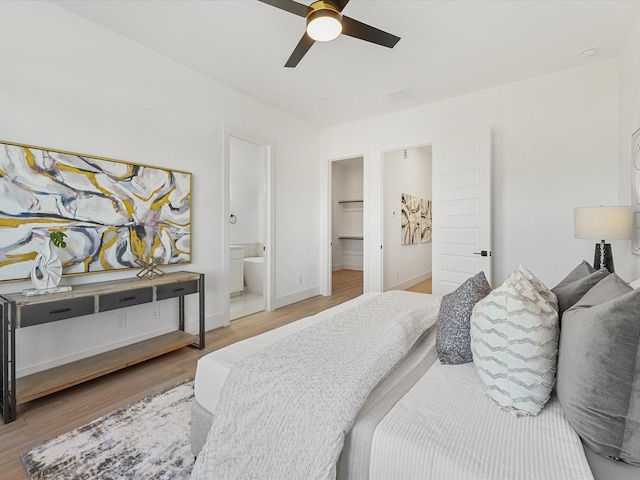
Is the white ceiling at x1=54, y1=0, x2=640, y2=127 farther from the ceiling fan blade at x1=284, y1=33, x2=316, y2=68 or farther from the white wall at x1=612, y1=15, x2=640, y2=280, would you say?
the ceiling fan blade at x1=284, y1=33, x2=316, y2=68

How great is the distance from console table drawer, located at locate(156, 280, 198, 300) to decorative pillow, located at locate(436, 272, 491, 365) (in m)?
2.32

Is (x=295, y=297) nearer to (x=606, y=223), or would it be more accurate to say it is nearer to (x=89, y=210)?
(x=89, y=210)

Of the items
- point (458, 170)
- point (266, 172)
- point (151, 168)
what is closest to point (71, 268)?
point (151, 168)

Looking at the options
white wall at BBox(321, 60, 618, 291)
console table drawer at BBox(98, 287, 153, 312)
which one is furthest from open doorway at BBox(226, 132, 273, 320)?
white wall at BBox(321, 60, 618, 291)

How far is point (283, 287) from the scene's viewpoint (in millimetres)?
4609

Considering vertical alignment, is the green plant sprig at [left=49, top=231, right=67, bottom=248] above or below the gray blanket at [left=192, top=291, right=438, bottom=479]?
above

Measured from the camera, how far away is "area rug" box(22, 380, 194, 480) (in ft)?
4.90

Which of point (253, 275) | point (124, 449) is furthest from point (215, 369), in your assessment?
point (253, 275)

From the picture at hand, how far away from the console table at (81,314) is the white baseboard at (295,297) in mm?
1549

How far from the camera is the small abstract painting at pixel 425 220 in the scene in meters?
6.64

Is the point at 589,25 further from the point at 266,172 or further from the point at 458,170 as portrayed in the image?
the point at 266,172

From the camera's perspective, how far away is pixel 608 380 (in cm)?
85

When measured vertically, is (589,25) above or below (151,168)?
above

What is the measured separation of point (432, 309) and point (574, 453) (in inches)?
47.4
